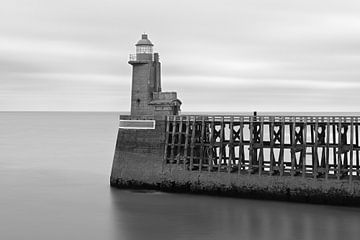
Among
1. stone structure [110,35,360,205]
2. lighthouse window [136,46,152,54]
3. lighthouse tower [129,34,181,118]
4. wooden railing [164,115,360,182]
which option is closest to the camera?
stone structure [110,35,360,205]

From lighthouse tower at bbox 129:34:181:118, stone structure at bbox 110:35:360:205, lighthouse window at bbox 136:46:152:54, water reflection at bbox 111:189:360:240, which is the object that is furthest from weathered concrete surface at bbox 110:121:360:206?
lighthouse window at bbox 136:46:152:54

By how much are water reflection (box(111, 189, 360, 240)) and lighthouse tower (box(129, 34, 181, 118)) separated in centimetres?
604

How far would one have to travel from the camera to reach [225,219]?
1230 inches

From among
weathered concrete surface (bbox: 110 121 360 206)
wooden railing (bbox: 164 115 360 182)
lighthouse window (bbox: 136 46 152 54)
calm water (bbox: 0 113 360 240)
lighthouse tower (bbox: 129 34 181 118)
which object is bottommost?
calm water (bbox: 0 113 360 240)

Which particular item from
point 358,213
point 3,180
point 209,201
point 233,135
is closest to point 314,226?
point 358,213

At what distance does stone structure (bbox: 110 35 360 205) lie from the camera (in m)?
32.7

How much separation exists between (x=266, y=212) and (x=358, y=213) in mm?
4997

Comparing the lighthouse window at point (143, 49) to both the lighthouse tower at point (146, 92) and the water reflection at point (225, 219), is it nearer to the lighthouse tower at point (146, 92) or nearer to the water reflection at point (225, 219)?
the lighthouse tower at point (146, 92)

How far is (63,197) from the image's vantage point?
38.5m

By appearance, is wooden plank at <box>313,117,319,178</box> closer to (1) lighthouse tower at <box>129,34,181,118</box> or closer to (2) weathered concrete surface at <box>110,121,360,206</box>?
(2) weathered concrete surface at <box>110,121,360,206</box>

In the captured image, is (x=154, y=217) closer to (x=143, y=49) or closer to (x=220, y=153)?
(x=220, y=153)

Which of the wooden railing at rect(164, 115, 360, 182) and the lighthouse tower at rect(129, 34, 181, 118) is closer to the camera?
the wooden railing at rect(164, 115, 360, 182)

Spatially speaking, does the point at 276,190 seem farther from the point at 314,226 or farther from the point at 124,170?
the point at 124,170

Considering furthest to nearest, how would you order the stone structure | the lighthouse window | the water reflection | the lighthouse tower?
1. the lighthouse window
2. the lighthouse tower
3. the stone structure
4. the water reflection
